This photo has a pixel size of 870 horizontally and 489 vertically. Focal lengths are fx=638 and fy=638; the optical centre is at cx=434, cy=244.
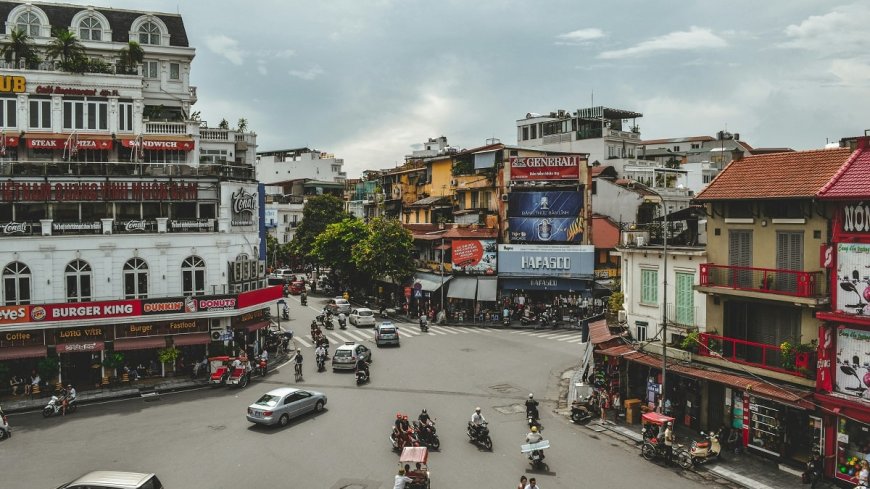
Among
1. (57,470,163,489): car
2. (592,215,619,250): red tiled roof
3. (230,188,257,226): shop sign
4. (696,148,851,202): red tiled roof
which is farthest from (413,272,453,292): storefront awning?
(57,470,163,489): car

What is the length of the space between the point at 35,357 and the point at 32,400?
2766mm

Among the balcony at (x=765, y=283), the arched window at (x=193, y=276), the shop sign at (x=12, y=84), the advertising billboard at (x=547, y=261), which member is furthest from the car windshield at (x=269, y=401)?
the advertising billboard at (x=547, y=261)

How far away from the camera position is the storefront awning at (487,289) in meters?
54.7

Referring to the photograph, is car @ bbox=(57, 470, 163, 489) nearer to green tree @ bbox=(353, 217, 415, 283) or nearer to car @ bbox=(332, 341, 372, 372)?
car @ bbox=(332, 341, 372, 372)

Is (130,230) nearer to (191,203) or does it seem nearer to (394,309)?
(191,203)

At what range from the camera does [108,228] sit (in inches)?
1361

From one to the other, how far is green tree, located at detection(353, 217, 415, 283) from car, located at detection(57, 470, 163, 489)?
41389mm

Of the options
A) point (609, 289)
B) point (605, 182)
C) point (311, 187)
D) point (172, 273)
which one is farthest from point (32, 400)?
point (311, 187)

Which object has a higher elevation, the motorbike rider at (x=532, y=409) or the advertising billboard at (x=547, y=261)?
the advertising billboard at (x=547, y=261)

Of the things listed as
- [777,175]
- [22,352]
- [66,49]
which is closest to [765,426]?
[777,175]

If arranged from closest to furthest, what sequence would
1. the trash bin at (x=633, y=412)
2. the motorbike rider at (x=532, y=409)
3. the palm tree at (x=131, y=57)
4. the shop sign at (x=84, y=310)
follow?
the motorbike rider at (x=532, y=409) < the trash bin at (x=633, y=412) < the shop sign at (x=84, y=310) < the palm tree at (x=131, y=57)

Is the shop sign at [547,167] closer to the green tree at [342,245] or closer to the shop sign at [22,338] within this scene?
the green tree at [342,245]

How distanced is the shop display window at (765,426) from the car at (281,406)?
57.1 feet

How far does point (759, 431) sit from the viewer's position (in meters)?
23.0
